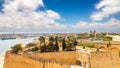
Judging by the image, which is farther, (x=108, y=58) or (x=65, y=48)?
(x=65, y=48)

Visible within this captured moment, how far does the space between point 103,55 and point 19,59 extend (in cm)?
507

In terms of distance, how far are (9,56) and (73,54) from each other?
4.56 metres

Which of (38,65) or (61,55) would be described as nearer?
(38,65)

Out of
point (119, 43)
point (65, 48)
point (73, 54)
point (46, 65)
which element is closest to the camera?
point (46, 65)

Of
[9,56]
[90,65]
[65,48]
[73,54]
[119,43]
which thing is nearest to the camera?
[90,65]

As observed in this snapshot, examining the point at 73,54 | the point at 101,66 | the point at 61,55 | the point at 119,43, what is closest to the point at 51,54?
the point at 61,55

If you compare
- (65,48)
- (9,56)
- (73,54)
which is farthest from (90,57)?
(65,48)

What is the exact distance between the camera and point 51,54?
13.5 meters

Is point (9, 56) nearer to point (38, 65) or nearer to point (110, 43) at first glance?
point (38, 65)

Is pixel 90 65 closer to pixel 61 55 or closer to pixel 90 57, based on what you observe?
pixel 90 57

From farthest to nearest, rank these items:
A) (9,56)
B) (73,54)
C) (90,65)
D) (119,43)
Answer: (119,43) → (73,54) → (9,56) → (90,65)

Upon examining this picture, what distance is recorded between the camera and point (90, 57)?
39.1 feet

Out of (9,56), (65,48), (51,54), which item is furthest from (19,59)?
(65,48)

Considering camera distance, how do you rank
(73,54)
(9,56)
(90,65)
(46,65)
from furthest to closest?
(73,54)
(9,56)
(90,65)
(46,65)
